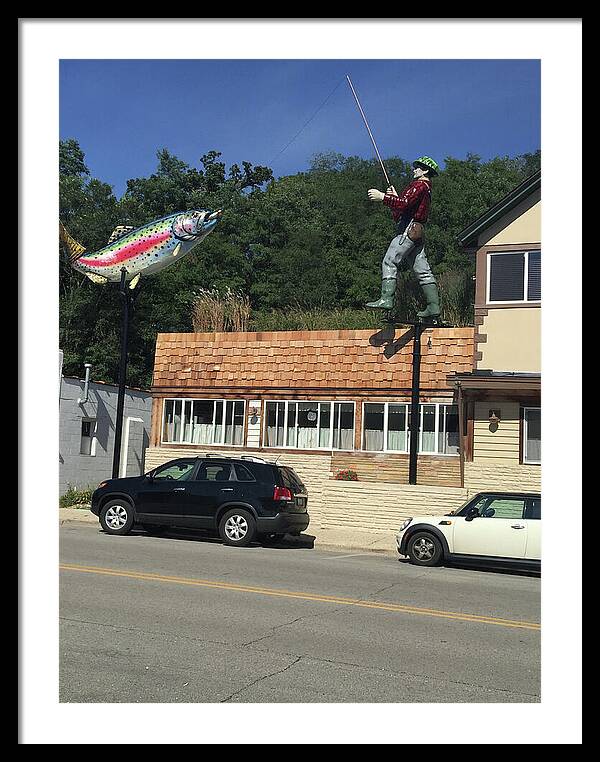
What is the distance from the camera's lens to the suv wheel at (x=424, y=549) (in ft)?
46.8

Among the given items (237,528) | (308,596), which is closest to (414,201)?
(237,528)

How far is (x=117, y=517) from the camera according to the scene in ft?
55.6

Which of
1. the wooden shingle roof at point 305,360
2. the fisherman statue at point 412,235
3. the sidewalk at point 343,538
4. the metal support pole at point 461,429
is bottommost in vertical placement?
the sidewalk at point 343,538

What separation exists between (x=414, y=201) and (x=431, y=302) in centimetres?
270

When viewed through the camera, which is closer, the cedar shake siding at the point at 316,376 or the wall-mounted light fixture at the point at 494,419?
the wall-mounted light fixture at the point at 494,419

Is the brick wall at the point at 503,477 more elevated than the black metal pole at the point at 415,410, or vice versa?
the black metal pole at the point at 415,410

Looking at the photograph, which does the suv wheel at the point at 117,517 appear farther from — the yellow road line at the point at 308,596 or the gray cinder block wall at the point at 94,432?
the gray cinder block wall at the point at 94,432

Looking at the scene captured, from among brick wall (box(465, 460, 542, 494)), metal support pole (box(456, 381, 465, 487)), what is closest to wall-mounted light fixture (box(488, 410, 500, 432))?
metal support pole (box(456, 381, 465, 487))

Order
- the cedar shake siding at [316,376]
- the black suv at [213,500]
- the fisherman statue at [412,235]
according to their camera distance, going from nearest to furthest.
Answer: the black suv at [213,500] → the cedar shake siding at [316,376] → the fisherman statue at [412,235]

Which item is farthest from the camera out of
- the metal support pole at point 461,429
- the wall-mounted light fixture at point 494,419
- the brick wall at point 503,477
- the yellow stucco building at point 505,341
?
the wall-mounted light fixture at point 494,419

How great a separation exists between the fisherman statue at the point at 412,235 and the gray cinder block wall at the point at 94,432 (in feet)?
29.9

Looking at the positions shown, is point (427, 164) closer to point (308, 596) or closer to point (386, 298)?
point (386, 298)

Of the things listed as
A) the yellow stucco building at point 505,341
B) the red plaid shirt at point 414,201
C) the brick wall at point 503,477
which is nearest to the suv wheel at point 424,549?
the brick wall at point 503,477

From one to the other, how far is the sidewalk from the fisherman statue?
20.6ft
